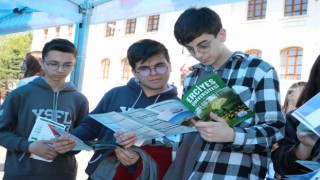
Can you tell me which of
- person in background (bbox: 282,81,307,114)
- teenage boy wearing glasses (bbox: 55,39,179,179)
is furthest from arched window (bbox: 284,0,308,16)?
teenage boy wearing glasses (bbox: 55,39,179,179)

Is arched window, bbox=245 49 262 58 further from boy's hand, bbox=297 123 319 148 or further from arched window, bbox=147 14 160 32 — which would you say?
boy's hand, bbox=297 123 319 148

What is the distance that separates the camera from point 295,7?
45.3ft

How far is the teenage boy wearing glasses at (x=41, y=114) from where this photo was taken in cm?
190

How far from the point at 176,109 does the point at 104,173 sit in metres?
0.56

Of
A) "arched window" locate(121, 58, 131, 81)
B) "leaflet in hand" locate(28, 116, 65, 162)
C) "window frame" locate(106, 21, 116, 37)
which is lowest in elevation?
"leaflet in hand" locate(28, 116, 65, 162)

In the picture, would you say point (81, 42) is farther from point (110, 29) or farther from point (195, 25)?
point (110, 29)

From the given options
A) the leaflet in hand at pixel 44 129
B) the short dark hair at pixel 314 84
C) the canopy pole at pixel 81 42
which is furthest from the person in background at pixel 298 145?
the canopy pole at pixel 81 42

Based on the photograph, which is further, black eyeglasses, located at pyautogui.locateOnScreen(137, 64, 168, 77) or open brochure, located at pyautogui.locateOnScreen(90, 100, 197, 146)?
black eyeglasses, located at pyautogui.locateOnScreen(137, 64, 168, 77)

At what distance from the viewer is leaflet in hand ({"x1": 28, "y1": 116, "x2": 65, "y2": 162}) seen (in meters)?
1.79

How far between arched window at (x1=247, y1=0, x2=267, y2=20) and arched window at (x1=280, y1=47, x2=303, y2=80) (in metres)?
1.84

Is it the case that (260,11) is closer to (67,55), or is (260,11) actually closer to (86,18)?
(86,18)

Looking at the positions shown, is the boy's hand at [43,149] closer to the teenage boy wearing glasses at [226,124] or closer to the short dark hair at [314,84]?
the teenage boy wearing glasses at [226,124]

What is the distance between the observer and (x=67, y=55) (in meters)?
2.04

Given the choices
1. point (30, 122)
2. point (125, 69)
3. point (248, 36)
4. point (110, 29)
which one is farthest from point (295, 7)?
point (30, 122)
